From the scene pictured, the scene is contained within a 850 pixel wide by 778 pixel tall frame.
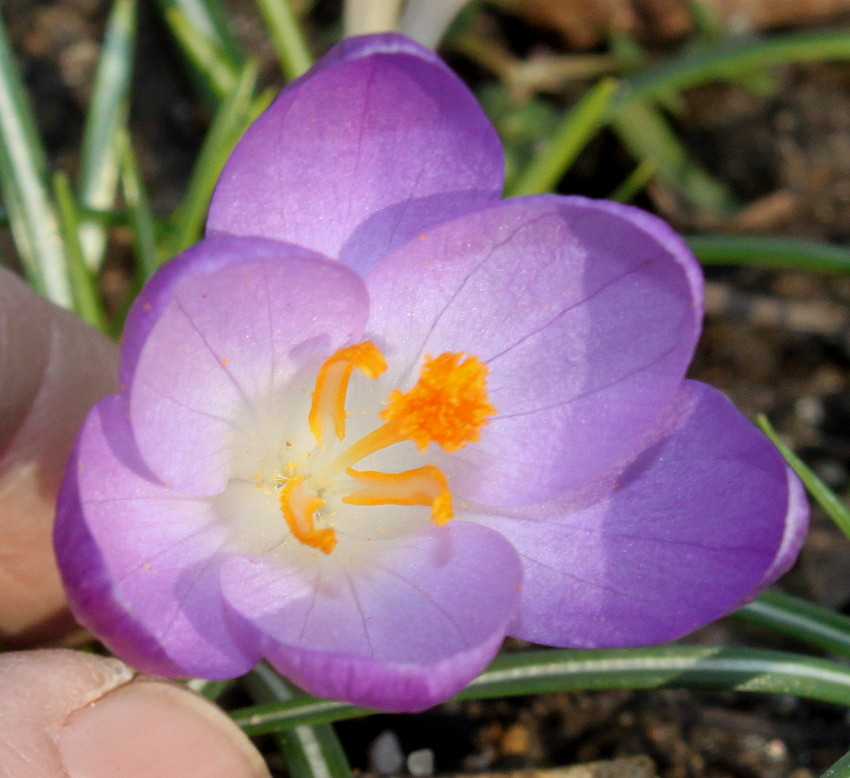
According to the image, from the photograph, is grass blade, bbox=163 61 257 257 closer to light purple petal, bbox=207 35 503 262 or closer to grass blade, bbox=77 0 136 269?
grass blade, bbox=77 0 136 269

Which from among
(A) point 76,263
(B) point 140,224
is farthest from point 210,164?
(A) point 76,263

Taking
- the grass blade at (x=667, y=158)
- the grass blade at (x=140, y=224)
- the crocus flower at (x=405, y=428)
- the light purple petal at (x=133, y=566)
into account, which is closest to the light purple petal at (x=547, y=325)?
the crocus flower at (x=405, y=428)

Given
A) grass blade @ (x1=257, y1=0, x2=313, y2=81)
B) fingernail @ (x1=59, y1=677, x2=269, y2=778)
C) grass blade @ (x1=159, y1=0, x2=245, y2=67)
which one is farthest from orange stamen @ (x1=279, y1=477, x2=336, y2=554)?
grass blade @ (x1=159, y1=0, x2=245, y2=67)

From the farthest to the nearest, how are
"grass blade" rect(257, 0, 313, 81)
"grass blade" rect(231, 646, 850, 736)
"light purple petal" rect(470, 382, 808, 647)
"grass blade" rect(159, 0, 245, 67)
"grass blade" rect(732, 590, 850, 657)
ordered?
"grass blade" rect(159, 0, 245, 67) → "grass blade" rect(257, 0, 313, 81) → "grass blade" rect(732, 590, 850, 657) → "grass blade" rect(231, 646, 850, 736) → "light purple petal" rect(470, 382, 808, 647)

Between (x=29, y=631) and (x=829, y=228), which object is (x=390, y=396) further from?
(x=829, y=228)

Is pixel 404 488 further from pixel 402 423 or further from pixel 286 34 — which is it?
pixel 286 34

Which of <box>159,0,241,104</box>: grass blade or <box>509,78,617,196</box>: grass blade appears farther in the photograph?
<box>159,0,241,104</box>: grass blade

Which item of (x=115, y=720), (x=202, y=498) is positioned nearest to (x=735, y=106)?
(x=202, y=498)

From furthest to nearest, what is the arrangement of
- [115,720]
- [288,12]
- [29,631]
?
[288,12]
[29,631]
[115,720]
